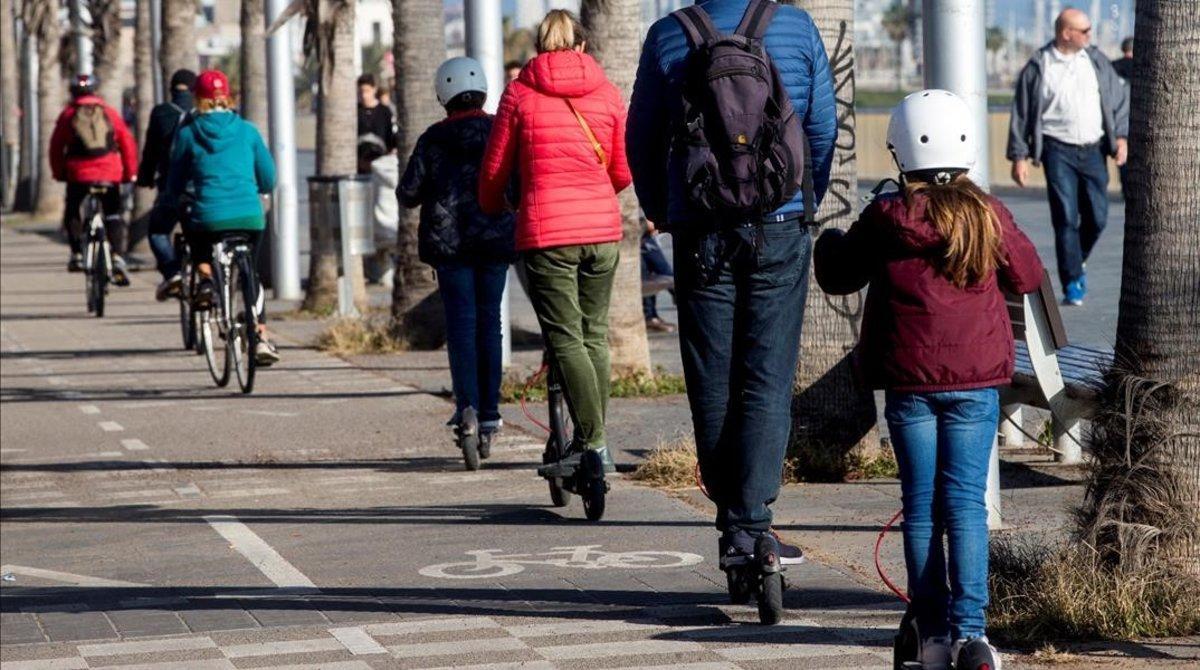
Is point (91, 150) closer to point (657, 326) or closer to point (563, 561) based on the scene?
point (657, 326)

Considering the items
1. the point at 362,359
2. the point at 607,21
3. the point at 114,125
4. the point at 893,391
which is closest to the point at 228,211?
the point at 362,359

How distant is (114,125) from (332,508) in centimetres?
1119

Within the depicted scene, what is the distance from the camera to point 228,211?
13000 mm

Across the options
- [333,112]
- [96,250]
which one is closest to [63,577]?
[333,112]

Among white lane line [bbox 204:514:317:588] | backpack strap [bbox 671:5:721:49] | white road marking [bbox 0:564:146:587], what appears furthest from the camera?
white road marking [bbox 0:564:146:587]

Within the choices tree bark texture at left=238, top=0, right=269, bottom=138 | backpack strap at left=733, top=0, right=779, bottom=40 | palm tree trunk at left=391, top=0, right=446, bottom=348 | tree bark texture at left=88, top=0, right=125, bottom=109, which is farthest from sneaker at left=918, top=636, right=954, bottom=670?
tree bark texture at left=88, top=0, right=125, bottom=109

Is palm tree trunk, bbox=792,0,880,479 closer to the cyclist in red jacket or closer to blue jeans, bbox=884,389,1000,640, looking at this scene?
blue jeans, bbox=884,389,1000,640

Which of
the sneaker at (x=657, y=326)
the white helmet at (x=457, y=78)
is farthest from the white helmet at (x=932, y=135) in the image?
the sneaker at (x=657, y=326)

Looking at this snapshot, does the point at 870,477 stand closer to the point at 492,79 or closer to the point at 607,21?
the point at 607,21

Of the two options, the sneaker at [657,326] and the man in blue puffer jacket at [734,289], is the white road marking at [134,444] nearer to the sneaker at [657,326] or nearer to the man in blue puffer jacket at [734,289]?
the sneaker at [657,326]

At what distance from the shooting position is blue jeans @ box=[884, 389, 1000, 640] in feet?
16.9

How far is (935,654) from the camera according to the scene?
5148mm

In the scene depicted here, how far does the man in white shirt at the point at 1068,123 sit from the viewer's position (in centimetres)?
1477

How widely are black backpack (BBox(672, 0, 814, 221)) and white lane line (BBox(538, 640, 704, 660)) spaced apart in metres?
1.16
